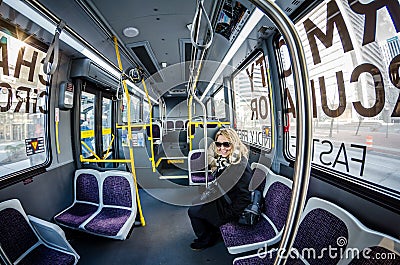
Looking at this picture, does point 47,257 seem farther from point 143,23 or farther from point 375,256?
point 143,23

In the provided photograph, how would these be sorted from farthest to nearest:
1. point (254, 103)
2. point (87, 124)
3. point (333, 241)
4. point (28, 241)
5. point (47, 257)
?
1. point (87, 124)
2. point (254, 103)
3. point (28, 241)
4. point (47, 257)
5. point (333, 241)

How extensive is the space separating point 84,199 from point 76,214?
1.00 feet

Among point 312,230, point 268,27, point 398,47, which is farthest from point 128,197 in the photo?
point 398,47

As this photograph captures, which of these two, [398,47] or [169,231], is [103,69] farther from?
[398,47]

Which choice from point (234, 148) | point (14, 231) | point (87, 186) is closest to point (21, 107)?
point (87, 186)

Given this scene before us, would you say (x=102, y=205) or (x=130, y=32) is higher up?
(x=130, y=32)

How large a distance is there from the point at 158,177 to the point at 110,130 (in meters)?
1.68

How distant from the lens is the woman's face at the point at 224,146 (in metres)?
2.26

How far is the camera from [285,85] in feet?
8.11

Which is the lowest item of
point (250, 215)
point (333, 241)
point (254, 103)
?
point (250, 215)

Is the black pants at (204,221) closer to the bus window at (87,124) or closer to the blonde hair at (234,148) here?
the blonde hair at (234,148)

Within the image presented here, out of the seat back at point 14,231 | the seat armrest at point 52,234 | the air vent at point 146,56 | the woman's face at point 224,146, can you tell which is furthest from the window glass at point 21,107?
the woman's face at point 224,146

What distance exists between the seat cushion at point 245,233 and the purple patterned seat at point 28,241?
128cm

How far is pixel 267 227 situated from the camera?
1.99 meters
